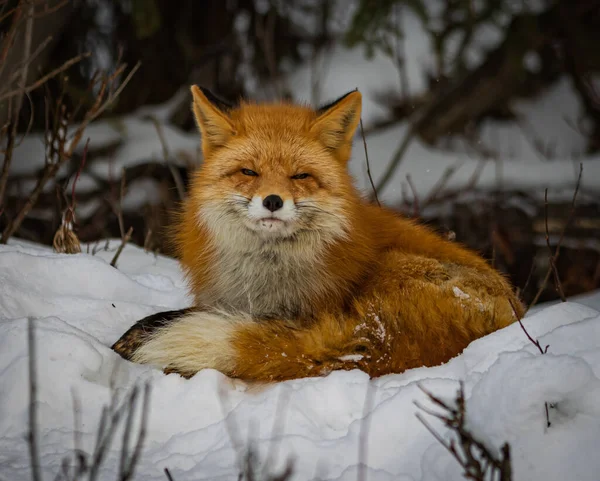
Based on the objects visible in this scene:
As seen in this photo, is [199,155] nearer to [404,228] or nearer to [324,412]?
[404,228]

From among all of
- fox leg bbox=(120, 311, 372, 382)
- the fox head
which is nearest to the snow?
fox leg bbox=(120, 311, 372, 382)

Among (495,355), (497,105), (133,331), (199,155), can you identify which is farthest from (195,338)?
(497,105)

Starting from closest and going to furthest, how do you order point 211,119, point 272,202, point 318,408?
point 318,408 < point 272,202 < point 211,119

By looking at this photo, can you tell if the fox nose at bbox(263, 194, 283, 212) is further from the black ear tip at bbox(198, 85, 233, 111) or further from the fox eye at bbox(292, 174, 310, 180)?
the black ear tip at bbox(198, 85, 233, 111)

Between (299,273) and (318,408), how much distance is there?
78 centimetres

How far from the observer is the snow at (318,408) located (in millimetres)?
1817

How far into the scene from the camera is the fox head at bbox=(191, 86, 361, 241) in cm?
285

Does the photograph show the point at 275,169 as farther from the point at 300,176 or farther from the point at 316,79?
the point at 316,79

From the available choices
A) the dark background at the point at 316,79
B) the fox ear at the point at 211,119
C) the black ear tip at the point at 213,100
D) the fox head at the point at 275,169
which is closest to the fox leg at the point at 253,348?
the fox head at the point at 275,169

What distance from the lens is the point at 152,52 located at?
7781mm

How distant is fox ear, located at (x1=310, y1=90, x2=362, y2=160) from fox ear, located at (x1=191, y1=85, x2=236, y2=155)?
44cm

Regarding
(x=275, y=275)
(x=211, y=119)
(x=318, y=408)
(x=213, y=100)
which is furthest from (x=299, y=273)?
(x=213, y=100)

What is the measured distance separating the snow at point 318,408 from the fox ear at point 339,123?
1.23 m

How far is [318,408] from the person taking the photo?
2.29m
